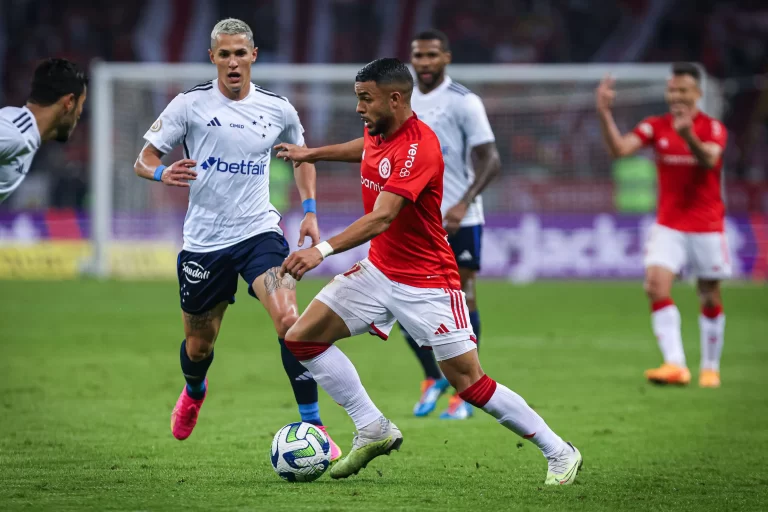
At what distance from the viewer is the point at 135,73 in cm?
2253

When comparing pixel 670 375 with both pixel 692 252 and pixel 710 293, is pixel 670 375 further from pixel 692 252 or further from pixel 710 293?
pixel 692 252

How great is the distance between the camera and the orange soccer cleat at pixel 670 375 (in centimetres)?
1031

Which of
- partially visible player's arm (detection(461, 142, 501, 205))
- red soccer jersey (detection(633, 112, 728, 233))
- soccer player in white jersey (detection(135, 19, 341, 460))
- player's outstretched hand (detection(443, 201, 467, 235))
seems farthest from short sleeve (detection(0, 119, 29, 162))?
red soccer jersey (detection(633, 112, 728, 233))

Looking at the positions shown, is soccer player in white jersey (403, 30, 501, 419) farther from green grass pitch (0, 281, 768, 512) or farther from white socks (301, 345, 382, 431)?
white socks (301, 345, 382, 431)

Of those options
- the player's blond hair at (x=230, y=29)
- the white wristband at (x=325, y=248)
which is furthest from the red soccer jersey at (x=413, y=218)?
the player's blond hair at (x=230, y=29)

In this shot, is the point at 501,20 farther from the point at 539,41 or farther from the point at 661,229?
the point at 661,229

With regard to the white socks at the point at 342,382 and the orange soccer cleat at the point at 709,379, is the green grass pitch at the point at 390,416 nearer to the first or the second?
the orange soccer cleat at the point at 709,379

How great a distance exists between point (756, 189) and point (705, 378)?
13.5 m

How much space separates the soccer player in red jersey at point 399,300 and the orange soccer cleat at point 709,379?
4.79 m

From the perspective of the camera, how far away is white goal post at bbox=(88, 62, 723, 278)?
2206 centimetres

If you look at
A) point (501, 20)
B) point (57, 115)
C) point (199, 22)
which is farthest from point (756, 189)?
point (57, 115)

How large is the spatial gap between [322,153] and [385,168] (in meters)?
0.61

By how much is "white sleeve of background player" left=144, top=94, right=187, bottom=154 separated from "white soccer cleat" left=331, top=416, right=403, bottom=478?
2231mm

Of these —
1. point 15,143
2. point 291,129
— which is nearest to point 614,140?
point 291,129
